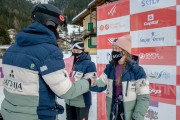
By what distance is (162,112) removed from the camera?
360 cm

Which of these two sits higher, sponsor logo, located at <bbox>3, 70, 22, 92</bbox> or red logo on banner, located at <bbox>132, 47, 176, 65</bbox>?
red logo on banner, located at <bbox>132, 47, 176, 65</bbox>

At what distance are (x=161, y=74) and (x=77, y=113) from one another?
138 centimetres

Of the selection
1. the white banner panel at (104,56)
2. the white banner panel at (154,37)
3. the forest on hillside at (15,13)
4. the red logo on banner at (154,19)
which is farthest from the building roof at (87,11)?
the forest on hillside at (15,13)

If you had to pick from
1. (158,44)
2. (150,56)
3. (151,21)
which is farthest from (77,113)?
(151,21)

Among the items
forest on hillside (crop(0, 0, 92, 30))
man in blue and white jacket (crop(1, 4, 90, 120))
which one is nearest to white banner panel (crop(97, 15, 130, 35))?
man in blue and white jacket (crop(1, 4, 90, 120))

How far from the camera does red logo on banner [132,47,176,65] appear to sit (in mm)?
3453

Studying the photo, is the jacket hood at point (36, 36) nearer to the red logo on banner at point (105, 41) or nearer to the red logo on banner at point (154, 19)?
the red logo on banner at point (154, 19)

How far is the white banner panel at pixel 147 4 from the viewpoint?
11.5 feet

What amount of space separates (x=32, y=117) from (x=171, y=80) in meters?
2.17

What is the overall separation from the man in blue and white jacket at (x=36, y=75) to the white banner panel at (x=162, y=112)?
196 cm

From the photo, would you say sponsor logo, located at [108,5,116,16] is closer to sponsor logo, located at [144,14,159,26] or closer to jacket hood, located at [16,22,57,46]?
sponsor logo, located at [144,14,159,26]

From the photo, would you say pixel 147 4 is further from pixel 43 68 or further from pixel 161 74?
pixel 43 68

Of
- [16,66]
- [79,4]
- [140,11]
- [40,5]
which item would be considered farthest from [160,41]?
[79,4]

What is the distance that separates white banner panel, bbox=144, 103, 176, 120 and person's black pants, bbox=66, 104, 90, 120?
903mm
